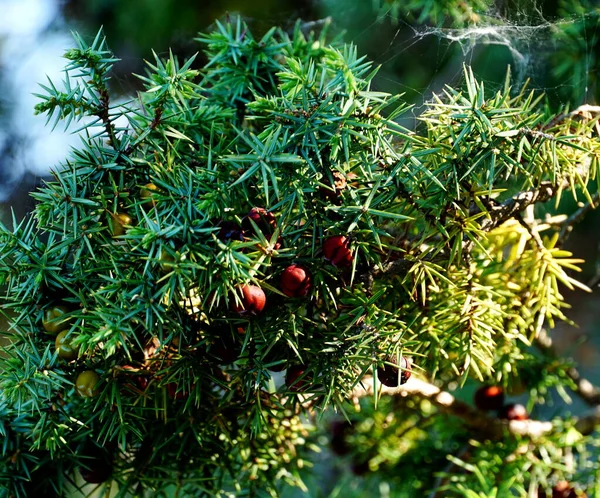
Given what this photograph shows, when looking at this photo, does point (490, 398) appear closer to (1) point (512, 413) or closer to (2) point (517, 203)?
(1) point (512, 413)

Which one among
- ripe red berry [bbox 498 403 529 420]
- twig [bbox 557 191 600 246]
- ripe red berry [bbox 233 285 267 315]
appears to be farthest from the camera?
ripe red berry [bbox 498 403 529 420]

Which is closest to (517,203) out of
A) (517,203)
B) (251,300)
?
(517,203)

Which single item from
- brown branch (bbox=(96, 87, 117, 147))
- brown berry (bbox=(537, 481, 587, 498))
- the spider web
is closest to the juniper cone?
brown branch (bbox=(96, 87, 117, 147))

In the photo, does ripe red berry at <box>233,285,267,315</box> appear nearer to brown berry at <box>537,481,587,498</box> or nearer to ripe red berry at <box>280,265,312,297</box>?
ripe red berry at <box>280,265,312,297</box>

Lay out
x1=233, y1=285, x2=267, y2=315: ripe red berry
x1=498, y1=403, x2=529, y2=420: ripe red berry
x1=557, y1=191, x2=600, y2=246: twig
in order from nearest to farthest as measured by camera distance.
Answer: x1=233, y1=285, x2=267, y2=315: ripe red berry → x1=557, y1=191, x2=600, y2=246: twig → x1=498, y1=403, x2=529, y2=420: ripe red berry

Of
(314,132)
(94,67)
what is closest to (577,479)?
(314,132)

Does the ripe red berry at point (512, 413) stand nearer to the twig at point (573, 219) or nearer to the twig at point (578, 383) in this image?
the twig at point (578, 383)

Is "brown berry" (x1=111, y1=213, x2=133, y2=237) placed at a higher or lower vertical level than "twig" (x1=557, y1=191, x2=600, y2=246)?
higher

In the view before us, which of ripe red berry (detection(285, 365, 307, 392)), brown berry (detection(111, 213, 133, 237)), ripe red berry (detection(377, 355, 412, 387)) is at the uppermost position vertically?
brown berry (detection(111, 213, 133, 237))
